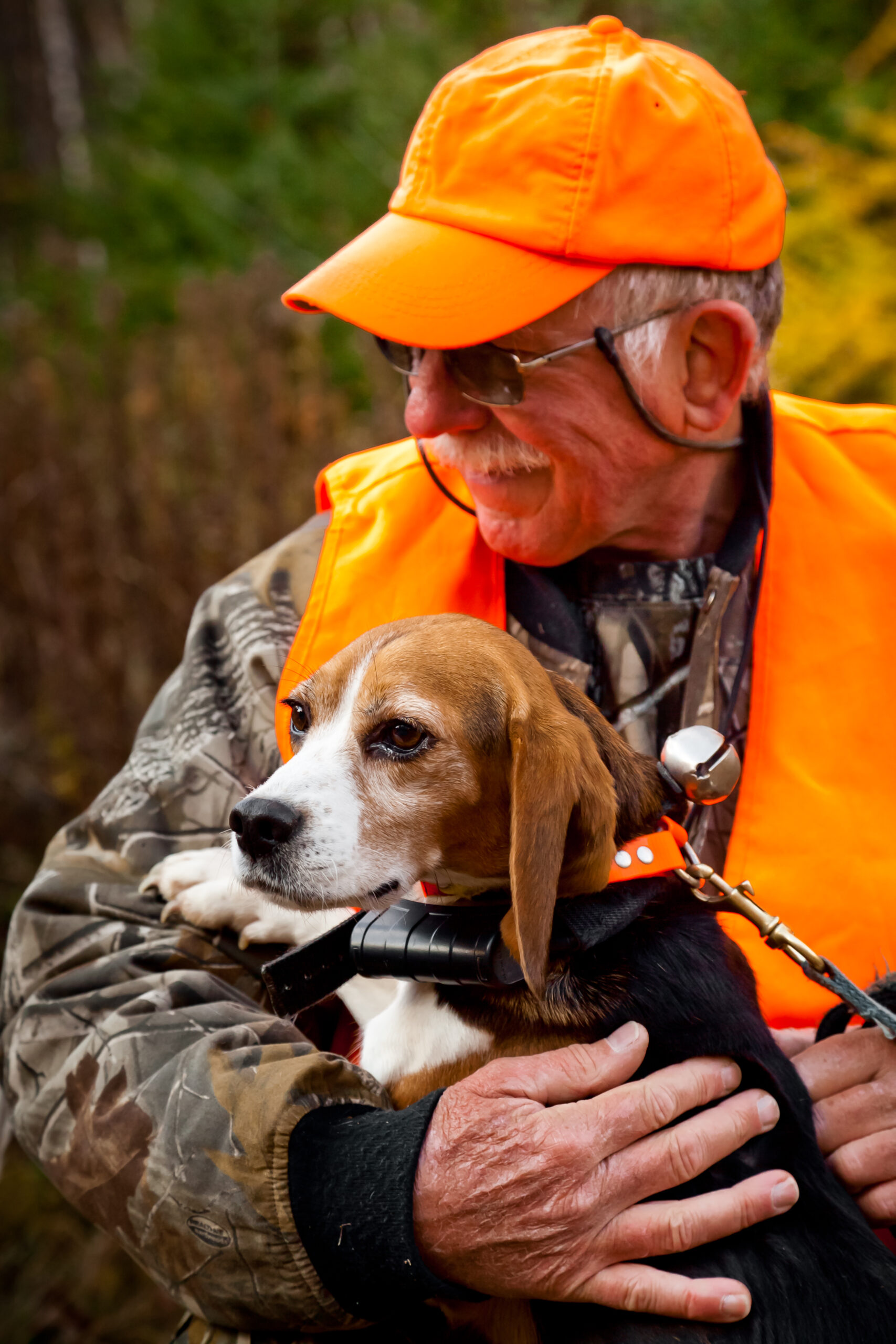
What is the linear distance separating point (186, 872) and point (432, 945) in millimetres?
594

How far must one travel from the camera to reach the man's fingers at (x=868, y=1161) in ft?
6.18

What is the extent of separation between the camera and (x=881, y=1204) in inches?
74.4

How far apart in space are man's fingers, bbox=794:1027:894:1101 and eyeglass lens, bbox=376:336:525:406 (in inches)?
49.4

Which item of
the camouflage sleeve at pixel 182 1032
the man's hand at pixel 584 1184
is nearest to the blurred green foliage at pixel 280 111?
the camouflage sleeve at pixel 182 1032

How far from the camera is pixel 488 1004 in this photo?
6.23 feet

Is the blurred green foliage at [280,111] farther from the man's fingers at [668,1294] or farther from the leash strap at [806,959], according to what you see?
the man's fingers at [668,1294]

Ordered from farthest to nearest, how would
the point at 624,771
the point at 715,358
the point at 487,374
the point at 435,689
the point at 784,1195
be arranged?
the point at 715,358 → the point at 487,374 → the point at 624,771 → the point at 435,689 → the point at 784,1195

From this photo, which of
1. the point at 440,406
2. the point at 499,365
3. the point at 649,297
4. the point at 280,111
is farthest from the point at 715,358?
the point at 280,111

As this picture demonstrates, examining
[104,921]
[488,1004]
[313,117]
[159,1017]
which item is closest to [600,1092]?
[488,1004]

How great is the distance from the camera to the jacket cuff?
171 centimetres

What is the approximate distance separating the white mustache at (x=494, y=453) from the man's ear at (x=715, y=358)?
340 mm

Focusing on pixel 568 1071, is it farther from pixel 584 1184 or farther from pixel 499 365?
pixel 499 365

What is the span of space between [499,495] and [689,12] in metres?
5.30

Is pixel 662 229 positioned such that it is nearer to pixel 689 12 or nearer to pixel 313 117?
pixel 689 12
